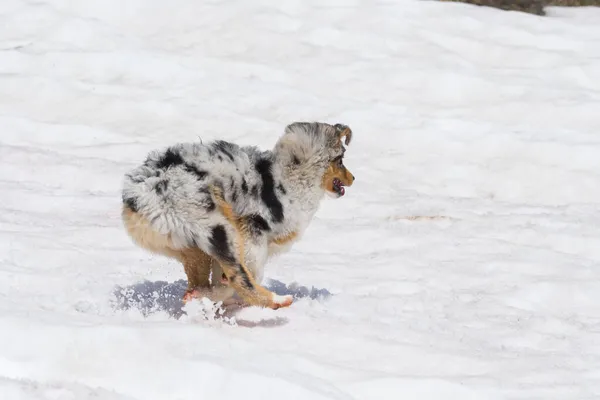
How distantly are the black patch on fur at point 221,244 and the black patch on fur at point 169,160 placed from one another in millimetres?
452

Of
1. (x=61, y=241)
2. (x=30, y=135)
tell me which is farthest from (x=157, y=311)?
(x=30, y=135)

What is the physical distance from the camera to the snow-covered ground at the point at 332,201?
496 centimetres

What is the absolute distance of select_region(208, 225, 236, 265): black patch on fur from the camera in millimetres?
5410

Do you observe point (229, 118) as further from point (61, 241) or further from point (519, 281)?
point (519, 281)

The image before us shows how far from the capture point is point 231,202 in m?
5.66

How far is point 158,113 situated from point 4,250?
4372 millimetres

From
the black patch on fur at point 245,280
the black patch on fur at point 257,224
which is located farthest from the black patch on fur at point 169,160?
the black patch on fur at point 245,280

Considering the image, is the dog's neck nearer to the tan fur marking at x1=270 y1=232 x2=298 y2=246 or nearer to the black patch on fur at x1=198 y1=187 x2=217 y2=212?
the tan fur marking at x1=270 y1=232 x2=298 y2=246

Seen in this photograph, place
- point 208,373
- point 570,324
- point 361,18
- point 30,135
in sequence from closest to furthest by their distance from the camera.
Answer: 1. point 208,373
2. point 570,324
3. point 30,135
4. point 361,18

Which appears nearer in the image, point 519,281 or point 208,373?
point 208,373

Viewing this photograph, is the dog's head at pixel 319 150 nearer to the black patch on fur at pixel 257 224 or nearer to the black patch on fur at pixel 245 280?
the black patch on fur at pixel 257 224

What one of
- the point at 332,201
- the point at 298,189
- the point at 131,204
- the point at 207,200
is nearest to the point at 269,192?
the point at 298,189

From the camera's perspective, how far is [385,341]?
5.61 m

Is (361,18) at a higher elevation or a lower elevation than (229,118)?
A: higher
